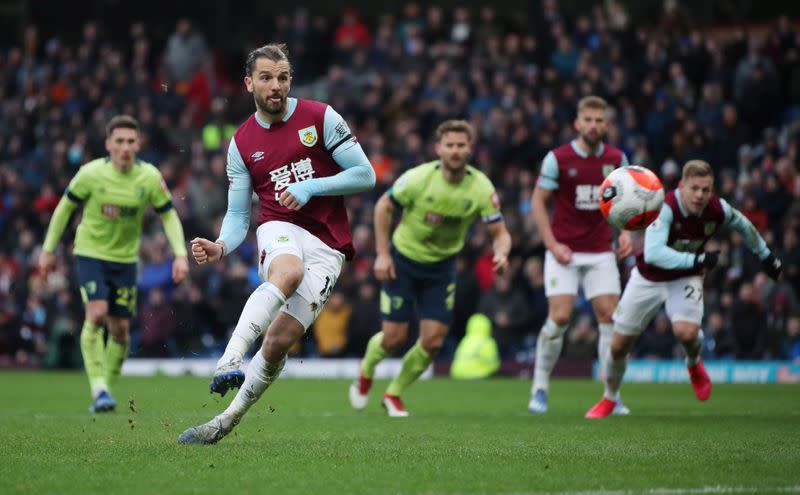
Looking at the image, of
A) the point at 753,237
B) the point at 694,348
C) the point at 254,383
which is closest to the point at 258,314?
the point at 254,383

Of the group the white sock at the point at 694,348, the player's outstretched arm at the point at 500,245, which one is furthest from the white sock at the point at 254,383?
the white sock at the point at 694,348

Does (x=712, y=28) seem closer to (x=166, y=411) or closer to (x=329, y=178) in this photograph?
(x=166, y=411)

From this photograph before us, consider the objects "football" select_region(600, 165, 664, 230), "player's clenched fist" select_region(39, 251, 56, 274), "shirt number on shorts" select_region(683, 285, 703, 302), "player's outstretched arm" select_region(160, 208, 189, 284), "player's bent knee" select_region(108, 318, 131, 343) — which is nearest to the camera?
"football" select_region(600, 165, 664, 230)

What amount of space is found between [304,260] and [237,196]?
683 mm

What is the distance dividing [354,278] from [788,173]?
749 cm

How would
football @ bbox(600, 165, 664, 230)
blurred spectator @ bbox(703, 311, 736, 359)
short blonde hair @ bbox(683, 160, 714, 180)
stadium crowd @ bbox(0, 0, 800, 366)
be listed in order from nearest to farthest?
football @ bbox(600, 165, 664, 230)
short blonde hair @ bbox(683, 160, 714, 180)
blurred spectator @ bbox(703, 311, 736, 359)
stadium crowd @ bbox(0, 0, 800, 366)

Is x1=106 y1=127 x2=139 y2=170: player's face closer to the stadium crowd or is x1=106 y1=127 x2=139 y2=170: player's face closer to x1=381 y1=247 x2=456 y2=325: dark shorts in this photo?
x1=381 y1=247 x2=456 y2=325: dark shorts

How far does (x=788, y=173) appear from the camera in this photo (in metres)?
19.2

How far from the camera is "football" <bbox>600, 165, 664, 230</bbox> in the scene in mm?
9930

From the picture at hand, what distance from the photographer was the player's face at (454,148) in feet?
38.0

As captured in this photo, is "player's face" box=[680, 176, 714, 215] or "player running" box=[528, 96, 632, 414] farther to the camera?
"player running" box=[528, 96, 632, 414]

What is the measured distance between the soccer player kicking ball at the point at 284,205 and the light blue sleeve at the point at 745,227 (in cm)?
395

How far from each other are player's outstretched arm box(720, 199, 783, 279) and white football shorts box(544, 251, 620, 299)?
1548mm

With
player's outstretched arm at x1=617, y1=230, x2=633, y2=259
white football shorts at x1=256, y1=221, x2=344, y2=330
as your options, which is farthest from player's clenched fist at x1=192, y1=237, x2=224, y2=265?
player's outstretched arm at x1=617, y1=230, x2=633, y2=259
